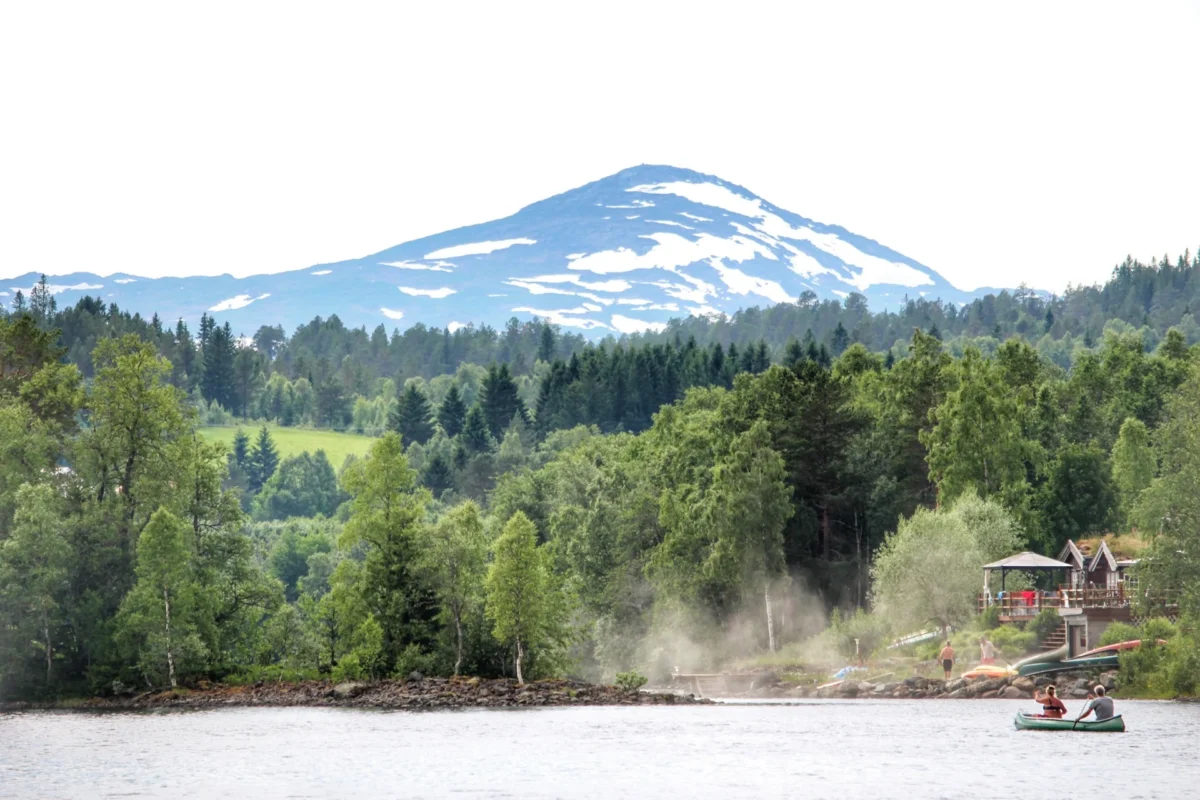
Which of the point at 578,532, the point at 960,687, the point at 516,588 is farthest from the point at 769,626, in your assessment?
the point at 960,687

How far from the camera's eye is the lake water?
48062 mm

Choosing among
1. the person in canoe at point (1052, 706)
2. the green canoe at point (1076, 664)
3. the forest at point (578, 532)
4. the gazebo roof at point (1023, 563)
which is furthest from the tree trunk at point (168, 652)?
the person in canoe at point (1052, 706)

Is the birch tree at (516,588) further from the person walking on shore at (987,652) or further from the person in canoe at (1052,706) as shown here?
the person in canoe at (1052,706)

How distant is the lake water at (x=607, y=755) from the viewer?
158 feet

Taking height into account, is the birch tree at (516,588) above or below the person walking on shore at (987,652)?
above

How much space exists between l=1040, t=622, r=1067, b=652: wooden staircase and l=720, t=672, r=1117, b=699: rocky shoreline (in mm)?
3370

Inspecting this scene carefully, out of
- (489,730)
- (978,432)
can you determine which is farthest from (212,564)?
(978,432)

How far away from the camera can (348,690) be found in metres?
87.7

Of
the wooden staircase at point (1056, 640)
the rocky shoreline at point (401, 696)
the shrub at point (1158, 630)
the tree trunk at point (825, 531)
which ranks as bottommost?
the rocky shoreline at point (401, 696)

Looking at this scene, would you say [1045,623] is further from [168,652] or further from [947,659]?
[168,652]

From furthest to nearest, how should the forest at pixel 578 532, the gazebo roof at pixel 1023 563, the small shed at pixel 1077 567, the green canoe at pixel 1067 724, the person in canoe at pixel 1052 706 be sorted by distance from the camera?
1. the small shed at pixel 1077 567
2. the gazebo roof at pixel 1023 563
3. the forest at pixel 578 532
4. the person in canoe at pixel 1052 706
5. the green canoe at pixel 1067 724

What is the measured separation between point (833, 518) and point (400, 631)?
119 ft

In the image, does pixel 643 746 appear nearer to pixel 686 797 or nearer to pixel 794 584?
pixel 686 797

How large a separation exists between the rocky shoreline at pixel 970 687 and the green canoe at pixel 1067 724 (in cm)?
1436
